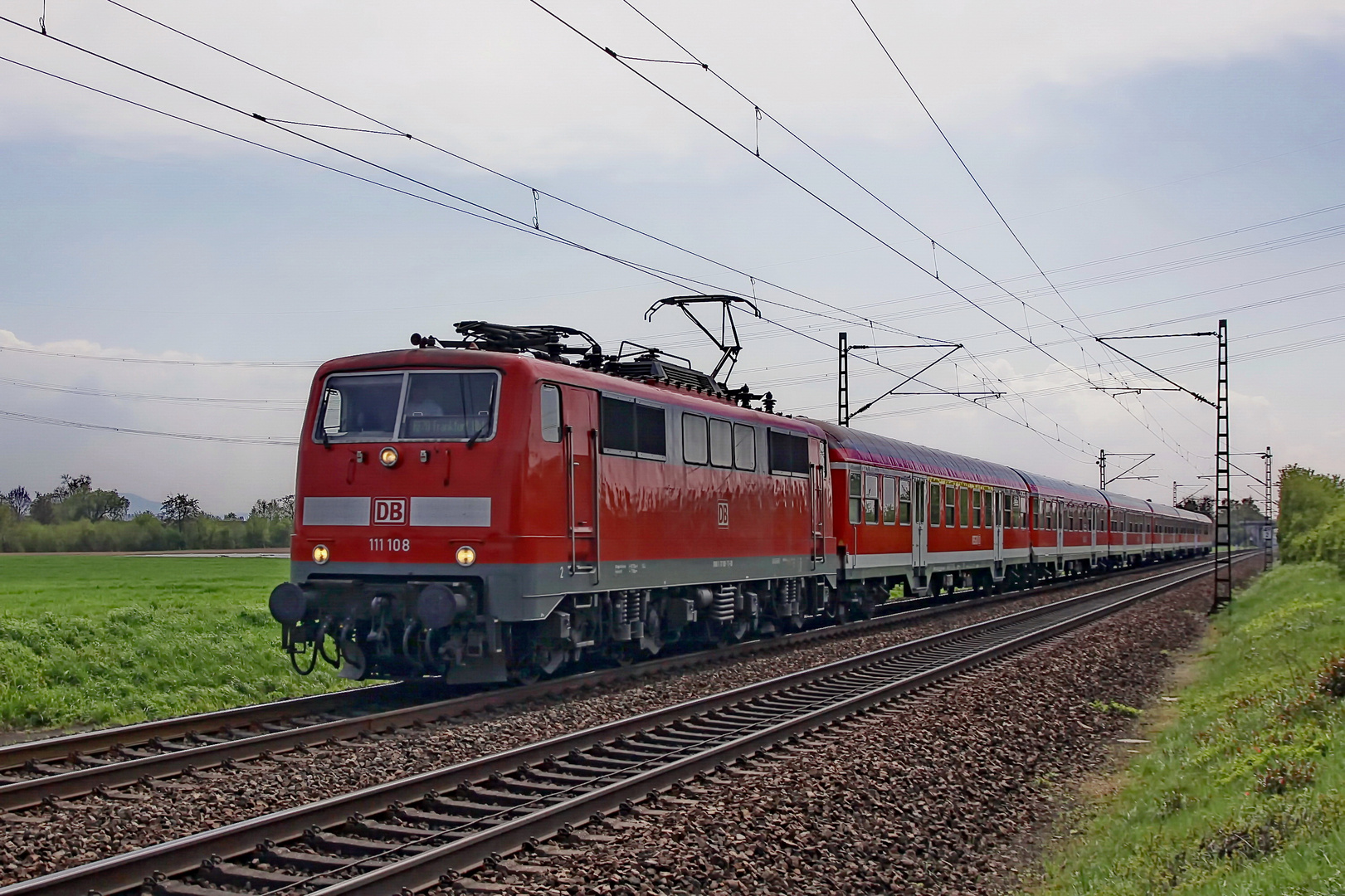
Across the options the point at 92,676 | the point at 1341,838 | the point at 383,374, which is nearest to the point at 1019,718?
the point at 1341,838

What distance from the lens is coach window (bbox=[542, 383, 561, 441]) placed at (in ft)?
44.5

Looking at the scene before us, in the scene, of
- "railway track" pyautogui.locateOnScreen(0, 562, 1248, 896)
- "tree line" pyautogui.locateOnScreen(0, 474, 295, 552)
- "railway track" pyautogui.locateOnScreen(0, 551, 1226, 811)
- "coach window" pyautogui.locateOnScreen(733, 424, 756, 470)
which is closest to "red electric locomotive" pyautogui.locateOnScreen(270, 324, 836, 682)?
"railway track" pyautogui.locateOnScreen(0, 551, 1226, 811)

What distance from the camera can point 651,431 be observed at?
16.1 m

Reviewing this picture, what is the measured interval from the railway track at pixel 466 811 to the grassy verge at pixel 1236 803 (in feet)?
9.78

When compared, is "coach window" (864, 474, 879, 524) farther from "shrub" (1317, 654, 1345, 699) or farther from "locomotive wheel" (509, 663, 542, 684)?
"shrub" (1317, 654, 1345, 699)

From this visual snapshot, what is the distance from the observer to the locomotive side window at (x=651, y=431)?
1577cm

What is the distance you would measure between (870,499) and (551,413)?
13.1 m

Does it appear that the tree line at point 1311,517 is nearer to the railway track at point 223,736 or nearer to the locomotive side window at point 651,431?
the locomotive side window at point 651,431

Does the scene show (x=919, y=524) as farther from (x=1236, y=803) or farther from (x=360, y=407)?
(x=1236, y=803)

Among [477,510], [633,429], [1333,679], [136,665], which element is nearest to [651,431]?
[633,429]

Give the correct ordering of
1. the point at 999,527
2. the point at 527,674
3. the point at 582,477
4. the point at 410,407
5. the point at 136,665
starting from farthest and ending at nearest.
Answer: the point at 999,527, the point at 136,665, the point at 527,674, the point at 582,477, the point at 410,407

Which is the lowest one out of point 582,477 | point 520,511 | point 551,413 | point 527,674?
point 527,674

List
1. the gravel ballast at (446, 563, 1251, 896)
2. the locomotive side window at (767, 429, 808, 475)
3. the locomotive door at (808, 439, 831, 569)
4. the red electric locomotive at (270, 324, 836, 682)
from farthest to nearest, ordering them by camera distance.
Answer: the locomotive door at (808, 439, 831, 569) → the locomotive side window at (767, 429, 808, 475) → the red electric locomotive at (270, 324, 836, 682) → the gravel ballast at (446, 563, 1251, 896)

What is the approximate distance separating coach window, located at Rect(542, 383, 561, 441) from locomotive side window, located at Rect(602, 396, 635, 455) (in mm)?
1102
